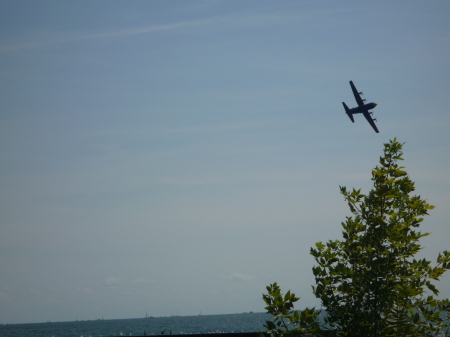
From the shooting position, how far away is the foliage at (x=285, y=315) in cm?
627

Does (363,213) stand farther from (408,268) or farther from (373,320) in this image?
(373,320)

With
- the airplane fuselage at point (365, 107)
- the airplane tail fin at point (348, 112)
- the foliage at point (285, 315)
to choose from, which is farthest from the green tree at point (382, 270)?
the airplane tail fin at point (348, 112)

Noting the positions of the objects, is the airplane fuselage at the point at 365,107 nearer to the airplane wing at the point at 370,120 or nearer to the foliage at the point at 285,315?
the airplane wing at the point at 370,120

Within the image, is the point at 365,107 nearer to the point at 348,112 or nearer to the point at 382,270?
the point at 348,112

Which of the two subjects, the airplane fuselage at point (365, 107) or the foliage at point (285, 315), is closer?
the foliage at point (285, 315)

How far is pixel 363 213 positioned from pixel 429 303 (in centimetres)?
145

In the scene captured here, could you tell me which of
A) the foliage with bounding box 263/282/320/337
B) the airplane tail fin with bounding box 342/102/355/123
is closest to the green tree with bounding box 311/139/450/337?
the foliage with bounding box 263/282/320/337

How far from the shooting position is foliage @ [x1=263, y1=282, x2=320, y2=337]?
247 inches

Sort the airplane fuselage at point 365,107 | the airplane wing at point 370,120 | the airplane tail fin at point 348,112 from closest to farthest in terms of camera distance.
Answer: the airplane fuselage at point 365,107
the airplane wing at point 370,120
the airplane tail fin at point 348,112

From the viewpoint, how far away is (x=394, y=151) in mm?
7297

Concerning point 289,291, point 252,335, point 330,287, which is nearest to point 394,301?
point 330,287

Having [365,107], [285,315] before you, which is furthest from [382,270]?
[365,107]

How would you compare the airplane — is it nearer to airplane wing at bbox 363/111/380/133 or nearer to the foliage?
airplane wing at bbox 363/111/380/133

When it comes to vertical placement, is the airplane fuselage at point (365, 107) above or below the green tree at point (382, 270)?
above
